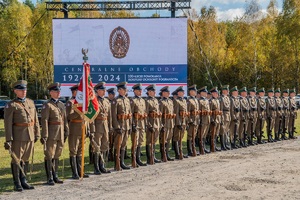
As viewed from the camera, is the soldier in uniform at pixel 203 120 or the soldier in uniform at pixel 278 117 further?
the soldier in uniform at pixel 278 117

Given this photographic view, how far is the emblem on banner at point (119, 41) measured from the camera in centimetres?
1714

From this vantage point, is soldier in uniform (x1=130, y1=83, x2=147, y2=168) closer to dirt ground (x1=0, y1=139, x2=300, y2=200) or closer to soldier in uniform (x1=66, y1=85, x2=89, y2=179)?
dirt ground (x1=0, y1=139, x2=300, y2=200)

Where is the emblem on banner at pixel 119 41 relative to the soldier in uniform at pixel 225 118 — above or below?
above

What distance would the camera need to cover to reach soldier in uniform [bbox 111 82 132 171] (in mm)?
9234

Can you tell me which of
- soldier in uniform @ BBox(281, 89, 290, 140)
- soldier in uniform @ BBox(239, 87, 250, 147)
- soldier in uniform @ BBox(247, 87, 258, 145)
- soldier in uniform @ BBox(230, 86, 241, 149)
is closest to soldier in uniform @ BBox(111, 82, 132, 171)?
soldier in uniform @ BBox(230, 86, 241, 149)

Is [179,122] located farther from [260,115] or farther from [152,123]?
[260,115]

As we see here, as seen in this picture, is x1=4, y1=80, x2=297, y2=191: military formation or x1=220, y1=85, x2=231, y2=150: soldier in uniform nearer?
x1=4, y1=80, x2=297, y2=191: military formation

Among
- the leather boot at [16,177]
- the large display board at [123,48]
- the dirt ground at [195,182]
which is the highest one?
the large display board at [123,48]

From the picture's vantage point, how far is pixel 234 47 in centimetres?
4266

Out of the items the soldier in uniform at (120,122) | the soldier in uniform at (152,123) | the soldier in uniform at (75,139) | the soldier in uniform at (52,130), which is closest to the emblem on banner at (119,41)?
the soldier in uniform at (152,123)

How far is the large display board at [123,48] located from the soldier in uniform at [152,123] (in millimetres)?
6749

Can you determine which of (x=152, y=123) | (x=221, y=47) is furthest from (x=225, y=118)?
(x=221, y=47)

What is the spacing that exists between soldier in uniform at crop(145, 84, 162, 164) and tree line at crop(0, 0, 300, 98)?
25545 millimetres

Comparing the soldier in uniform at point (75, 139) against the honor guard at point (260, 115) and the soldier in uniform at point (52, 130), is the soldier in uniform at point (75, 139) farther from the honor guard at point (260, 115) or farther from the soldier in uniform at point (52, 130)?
the honor guard at point (260, 115)
